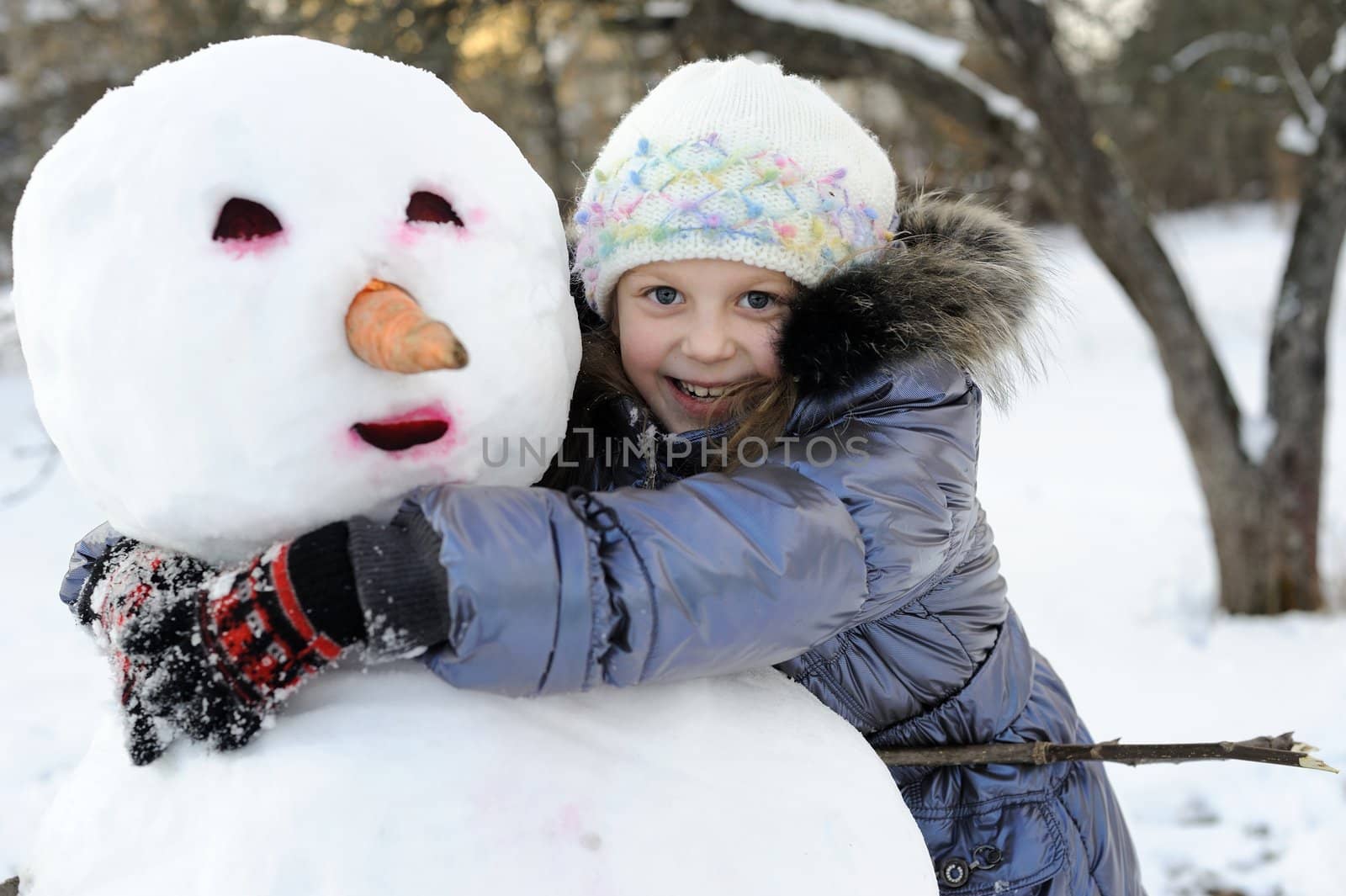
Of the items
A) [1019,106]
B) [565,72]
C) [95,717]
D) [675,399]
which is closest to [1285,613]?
[1019,106]

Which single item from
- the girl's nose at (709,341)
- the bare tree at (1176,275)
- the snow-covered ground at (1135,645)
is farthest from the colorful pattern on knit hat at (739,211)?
the bare tree at (1176,275)

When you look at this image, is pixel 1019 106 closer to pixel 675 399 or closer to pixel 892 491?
pixel 675 399

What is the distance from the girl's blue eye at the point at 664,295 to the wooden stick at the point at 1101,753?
0.75 m

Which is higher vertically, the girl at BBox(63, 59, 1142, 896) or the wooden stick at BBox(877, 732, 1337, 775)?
the girl at BBox(63, 59, 1142, 896)

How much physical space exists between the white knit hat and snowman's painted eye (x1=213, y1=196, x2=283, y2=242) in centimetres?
66

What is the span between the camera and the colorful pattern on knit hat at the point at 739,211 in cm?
152

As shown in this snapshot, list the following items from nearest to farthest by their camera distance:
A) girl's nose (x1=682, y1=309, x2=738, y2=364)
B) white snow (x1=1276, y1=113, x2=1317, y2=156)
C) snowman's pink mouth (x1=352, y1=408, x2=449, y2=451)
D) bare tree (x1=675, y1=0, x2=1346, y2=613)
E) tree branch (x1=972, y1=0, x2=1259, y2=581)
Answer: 1. snowman's pink mouth (x1=352, y1=408, x2=449, y2=451)
2. girl's nose (x1=682, y1=309, x2=738, y2=364)
3. tree branch (x1=972, y1=0, x2=1259, y2=581)
4. bare tree (x1=675, y1=0, x2=1346, y2=613)
5. white snow (x1=1276, y1=113, x2=1317, y2=156)

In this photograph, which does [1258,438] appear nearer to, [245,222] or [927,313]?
[927,313]

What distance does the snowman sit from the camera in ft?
3.22

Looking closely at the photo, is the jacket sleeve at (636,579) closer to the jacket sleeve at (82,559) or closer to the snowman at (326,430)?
the snowman at (326,430)

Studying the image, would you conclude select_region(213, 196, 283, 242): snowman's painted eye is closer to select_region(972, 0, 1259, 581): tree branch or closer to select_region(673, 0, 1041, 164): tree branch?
select_region(972, 0, 1259, 581): tree branch

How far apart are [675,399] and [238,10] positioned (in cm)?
454

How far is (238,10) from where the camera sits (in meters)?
5.18

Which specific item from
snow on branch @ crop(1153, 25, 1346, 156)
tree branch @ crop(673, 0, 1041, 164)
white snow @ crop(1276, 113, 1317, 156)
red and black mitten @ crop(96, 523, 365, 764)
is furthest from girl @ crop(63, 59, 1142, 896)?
white snow @ crop(1276, 113, 1317, 156)
